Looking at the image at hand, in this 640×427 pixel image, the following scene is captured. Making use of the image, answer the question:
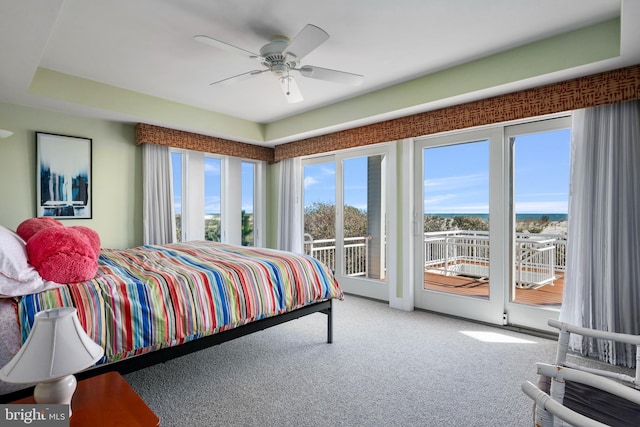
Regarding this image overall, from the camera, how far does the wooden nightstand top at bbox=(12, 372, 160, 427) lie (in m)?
1.13

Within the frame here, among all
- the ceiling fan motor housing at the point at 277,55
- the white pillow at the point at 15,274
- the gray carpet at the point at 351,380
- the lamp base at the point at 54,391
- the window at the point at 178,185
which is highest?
the ceiling fan motor housing at the point at 277,55

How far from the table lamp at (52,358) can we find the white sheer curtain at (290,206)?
Result: 4204mm

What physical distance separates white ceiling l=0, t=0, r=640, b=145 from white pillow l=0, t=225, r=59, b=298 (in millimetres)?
1337

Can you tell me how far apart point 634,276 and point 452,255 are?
1620mm

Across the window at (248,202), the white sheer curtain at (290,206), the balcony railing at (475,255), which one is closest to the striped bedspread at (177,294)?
the balcony railing at (475,255)

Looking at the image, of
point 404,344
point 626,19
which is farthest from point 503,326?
point 626,19

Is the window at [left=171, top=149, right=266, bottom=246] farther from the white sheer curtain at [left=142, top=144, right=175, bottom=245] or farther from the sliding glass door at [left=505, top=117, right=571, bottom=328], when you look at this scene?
the sliding glass door at [left=505, top=117, right=571, bottom=328]

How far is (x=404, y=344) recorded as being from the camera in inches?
117

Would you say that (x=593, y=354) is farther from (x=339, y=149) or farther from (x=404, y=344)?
(x=339, y=149)

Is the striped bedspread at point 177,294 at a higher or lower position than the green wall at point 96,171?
lower

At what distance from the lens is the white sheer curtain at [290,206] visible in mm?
5316

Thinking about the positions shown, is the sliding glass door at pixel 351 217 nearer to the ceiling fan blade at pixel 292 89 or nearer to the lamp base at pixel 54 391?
the ceiling fan blade at pixel 292 89

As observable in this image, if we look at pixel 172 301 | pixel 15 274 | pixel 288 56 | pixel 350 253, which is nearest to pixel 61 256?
pixel 15 274

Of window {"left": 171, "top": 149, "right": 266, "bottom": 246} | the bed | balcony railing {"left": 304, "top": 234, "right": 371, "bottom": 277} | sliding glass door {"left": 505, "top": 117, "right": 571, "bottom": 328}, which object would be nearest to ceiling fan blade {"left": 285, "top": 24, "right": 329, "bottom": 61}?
the bed
